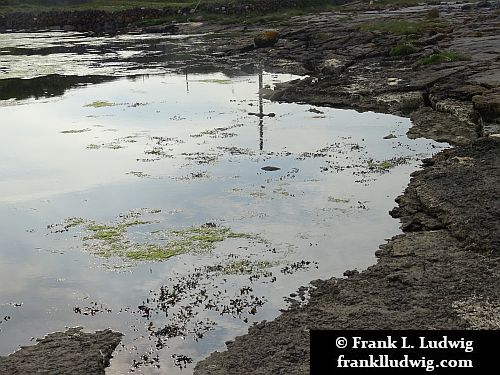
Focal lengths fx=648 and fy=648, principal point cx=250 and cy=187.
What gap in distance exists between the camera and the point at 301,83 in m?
29.1

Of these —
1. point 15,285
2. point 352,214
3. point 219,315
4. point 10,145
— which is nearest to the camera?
point 219,315

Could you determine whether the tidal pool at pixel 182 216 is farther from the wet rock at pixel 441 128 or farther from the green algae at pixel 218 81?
the green algae at pixel 218 81

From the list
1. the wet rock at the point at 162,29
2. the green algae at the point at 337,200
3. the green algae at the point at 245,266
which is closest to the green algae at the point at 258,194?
the green algae at the point at 337,200

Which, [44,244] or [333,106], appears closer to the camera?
[44,244]

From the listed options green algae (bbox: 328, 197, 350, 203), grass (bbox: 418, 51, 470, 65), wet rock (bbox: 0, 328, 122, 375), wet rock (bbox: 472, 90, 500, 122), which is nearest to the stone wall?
grass (bbox: 418, 51, 470, 65)

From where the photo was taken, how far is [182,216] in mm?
13742

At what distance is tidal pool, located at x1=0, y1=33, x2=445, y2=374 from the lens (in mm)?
9602

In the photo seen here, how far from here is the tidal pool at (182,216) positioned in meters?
9.60

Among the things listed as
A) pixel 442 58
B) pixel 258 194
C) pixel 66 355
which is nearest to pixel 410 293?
pixel 66 355

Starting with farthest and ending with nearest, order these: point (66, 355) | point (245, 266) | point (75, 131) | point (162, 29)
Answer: point (162, 29), point (75, 131), point (245, 266), point (66, 355)

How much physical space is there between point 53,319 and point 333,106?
56.8 feet

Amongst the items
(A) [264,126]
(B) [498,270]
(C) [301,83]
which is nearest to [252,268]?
(B) [498,270]

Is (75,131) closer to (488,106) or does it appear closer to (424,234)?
(488,106)

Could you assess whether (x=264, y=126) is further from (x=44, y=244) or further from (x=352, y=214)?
(x=44, y=244)
